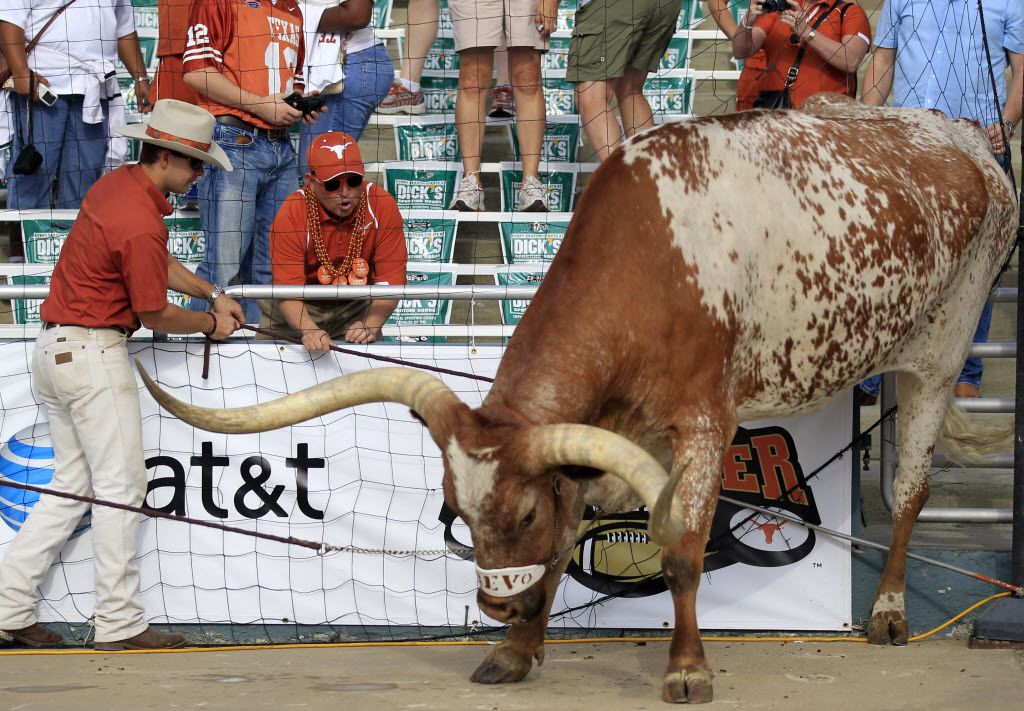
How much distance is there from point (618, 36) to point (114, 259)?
3.42 m

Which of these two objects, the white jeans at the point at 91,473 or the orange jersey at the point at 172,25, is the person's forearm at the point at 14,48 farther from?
the white jeans at the point at 91,473

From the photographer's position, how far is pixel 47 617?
5844 mm

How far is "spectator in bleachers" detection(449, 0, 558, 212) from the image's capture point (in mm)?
8039

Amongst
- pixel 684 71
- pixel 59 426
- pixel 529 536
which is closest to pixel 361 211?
pixel 59 426

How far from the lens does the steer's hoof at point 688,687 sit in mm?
4754

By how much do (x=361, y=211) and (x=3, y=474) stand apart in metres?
2.01

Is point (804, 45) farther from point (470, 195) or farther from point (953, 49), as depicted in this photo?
point (470, 195)

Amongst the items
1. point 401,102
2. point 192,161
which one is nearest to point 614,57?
point 401,102

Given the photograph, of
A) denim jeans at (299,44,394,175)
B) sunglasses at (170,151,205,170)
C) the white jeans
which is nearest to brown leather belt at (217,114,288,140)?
denim jeans at (299,44,394,175)

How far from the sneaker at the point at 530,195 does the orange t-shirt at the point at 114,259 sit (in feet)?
9.52

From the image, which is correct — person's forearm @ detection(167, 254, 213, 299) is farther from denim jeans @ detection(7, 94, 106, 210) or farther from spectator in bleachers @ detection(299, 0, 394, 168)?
denim jeans @ detection(7, 94, 106, 210)

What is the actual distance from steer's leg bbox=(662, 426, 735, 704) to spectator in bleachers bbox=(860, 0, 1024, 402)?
241 cm

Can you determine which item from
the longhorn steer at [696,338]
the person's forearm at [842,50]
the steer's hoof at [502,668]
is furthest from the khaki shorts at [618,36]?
the steer's hoof at [502,668]

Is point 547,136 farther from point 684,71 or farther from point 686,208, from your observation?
point 686,208
